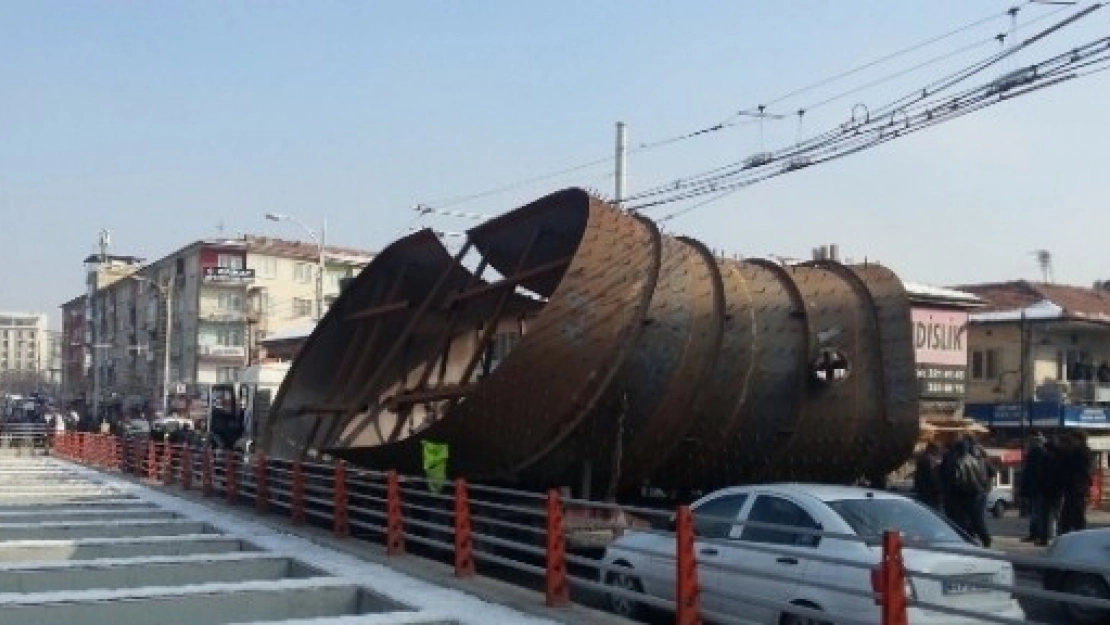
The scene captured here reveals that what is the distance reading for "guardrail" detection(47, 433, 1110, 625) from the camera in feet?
24.5

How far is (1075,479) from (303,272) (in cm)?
7955

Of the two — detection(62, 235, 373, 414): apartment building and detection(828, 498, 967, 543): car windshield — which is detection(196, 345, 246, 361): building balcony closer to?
detection(62, 235, 373, 414): apartment building

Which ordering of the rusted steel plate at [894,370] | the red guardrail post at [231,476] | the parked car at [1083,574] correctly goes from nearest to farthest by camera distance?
the parked car at [1083,574] → the rusted steel plate at [894,370] → the red guardrail post at [231,476]

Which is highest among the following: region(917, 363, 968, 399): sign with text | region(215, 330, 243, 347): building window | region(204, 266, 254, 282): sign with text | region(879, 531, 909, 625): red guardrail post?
region(204, 266, 254, 282): sign with text

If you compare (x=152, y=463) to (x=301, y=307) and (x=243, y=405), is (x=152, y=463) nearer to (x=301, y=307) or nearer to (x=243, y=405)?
(x=243, y=405)

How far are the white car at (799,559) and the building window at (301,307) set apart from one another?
81660mm

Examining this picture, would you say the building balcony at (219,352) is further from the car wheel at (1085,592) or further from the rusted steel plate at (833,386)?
the car wheel at (1085,592)

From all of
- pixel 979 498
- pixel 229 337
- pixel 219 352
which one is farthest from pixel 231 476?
pixel 229 337

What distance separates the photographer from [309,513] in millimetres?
18016

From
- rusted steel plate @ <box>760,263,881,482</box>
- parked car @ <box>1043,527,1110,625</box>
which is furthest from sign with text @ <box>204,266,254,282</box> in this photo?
parked car @ <box>1043,527,1110,625</box>

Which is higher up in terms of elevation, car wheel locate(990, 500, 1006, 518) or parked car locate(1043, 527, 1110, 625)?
parked car locate(1043, 527, 1110, 625)

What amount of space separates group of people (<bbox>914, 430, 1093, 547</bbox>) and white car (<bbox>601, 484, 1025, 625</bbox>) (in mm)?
6894

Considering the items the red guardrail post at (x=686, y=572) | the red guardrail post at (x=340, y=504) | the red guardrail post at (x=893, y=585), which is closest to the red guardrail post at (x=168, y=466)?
the red guardrail post at (x=340, y=504)

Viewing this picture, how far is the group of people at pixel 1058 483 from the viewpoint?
18219 mm
